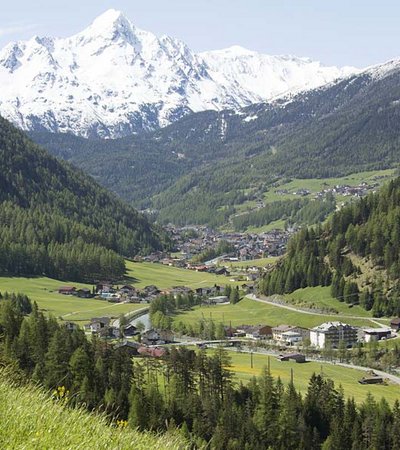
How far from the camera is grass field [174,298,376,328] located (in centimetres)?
14125

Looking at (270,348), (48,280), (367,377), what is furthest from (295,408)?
(48,280)

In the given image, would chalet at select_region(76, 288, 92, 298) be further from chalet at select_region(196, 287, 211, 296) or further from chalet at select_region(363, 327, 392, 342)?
chalet at select_region(363, 327, 392, 342)

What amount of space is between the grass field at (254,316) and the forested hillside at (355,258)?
8.64 m

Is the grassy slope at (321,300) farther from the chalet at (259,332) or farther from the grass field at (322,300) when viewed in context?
the chalet at (259,332)

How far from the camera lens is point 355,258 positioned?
167750 mm

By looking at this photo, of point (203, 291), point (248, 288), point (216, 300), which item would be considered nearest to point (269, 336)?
point (216, 300)

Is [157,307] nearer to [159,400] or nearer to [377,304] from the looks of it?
[377,304]

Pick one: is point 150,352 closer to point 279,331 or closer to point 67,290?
point 279,331

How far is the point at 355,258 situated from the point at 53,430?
162 metres

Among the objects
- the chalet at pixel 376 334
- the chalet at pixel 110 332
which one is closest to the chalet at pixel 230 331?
the chalet at pixel 110 332

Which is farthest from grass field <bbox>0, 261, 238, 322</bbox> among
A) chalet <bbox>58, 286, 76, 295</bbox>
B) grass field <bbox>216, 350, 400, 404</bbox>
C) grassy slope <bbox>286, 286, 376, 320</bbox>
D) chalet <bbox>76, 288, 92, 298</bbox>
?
grass field <bbox>216, 350, 400, 404</bbox>

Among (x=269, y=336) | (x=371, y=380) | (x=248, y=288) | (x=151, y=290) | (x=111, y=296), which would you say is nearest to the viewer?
(x=371, y=380)

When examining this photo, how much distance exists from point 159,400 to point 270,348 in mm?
64896

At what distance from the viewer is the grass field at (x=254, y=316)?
463ft
